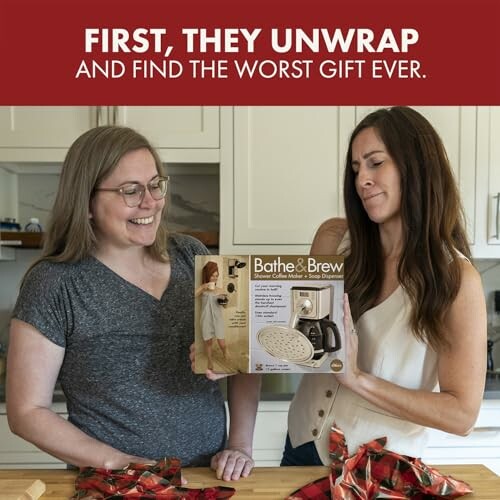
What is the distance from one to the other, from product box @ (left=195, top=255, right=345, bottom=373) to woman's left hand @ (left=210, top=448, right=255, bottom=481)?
0.58 feet

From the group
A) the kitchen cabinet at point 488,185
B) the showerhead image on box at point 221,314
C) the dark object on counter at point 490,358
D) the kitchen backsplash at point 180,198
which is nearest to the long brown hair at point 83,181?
the showerhead image on box at point 221,314

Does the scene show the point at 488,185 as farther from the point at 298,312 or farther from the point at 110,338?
the point at 110,338

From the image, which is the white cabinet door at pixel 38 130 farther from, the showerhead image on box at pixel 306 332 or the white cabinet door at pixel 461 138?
the showerhead image on box at pixel 306 332

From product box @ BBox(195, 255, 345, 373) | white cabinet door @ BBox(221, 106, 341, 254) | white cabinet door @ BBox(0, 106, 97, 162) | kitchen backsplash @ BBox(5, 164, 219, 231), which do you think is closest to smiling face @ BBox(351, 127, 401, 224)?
product box @ BBox(195, 255, 345, 373)

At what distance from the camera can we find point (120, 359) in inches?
45.4

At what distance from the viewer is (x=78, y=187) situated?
3.86ft

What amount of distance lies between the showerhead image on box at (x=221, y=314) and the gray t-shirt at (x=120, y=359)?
15 centimetres

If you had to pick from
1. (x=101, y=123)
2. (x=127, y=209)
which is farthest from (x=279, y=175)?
(x=127, y=209)

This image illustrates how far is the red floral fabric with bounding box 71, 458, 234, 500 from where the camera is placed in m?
1.00

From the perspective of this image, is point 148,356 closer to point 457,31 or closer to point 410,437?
point 410,437

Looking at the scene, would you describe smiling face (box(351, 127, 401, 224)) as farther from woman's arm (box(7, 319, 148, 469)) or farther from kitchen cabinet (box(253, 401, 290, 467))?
kitchen cabinet (box(253, 401, 290, 467))

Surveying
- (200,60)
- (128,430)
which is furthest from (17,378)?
(200,60)

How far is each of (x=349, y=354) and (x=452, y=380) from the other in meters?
0.19

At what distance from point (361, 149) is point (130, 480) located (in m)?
0.68
